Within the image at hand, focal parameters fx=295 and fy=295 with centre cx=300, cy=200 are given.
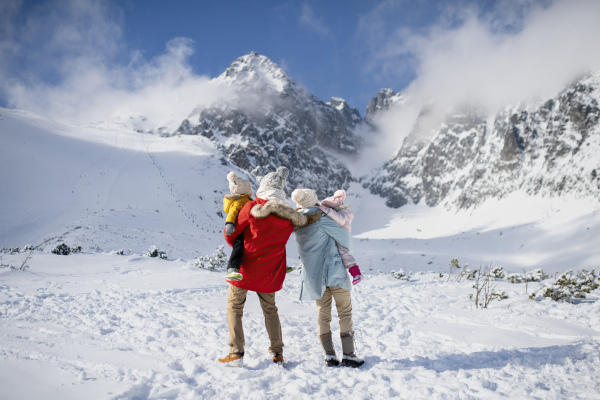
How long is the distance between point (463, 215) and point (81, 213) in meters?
54.9

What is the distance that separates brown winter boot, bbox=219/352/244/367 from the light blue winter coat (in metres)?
0.88

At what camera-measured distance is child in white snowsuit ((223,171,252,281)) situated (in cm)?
310

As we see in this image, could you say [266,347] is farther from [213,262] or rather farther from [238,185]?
[213,262]

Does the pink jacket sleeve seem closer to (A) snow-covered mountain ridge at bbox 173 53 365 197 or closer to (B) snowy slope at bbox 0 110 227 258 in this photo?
(B) snowy slope at bbox 0 110 227 258

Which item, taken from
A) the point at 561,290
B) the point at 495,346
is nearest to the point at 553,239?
the point at 561,290

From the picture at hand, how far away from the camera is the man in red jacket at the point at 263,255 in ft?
10.3

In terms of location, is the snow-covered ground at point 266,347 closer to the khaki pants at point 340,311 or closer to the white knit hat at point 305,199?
the khaki pants at point 340,311

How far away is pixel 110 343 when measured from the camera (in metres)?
3.22

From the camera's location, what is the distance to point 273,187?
3.39m

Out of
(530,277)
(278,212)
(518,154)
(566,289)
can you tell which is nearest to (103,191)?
(278,212)

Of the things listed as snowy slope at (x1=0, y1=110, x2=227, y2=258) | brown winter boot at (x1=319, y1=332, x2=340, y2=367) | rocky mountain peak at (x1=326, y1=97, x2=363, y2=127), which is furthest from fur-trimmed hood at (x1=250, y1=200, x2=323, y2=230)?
rocky mountain peak at (x1=326, y1=97, x2=363, y2=127)

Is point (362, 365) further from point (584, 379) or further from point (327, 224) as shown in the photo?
point (584, 379)

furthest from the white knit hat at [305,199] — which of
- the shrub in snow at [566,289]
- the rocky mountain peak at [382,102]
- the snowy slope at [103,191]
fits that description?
the rocky mountain peak at [382,102]

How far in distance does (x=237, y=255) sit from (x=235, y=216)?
1.48ft
